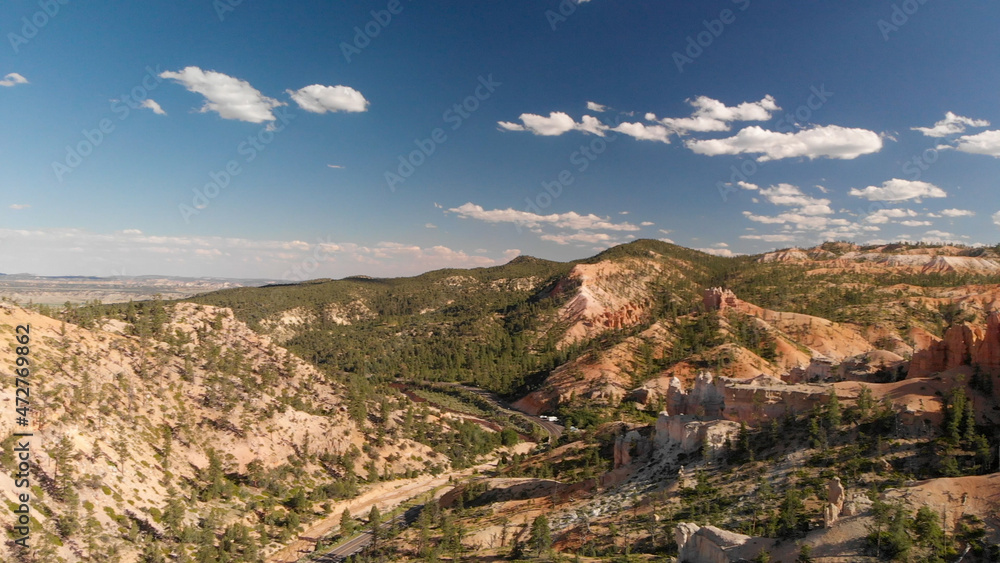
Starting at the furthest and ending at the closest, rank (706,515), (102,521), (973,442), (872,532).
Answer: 1. (102,521)
2. (706,515)
3. (973,442)
4. (872,532)

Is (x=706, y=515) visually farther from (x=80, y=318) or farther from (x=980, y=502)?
(x=80, y=318)

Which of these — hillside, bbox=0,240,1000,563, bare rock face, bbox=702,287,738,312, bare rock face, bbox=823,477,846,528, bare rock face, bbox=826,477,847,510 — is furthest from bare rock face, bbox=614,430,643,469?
bare rock face, bbox=702,287,738,312

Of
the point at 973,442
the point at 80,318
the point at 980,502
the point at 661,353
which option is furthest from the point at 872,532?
the point at 661,353

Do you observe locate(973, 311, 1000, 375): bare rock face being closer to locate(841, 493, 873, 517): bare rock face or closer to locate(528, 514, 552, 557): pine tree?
locate(841, 493, 873, 517): bare rock face

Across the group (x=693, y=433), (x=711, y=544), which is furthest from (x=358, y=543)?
(x=711, y=544)

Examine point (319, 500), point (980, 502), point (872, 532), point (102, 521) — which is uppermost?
point (980, 502)

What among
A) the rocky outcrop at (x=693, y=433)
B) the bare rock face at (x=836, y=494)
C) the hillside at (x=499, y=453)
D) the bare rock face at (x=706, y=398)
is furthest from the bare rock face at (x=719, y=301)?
the bare rock face at (x=836, y=494)

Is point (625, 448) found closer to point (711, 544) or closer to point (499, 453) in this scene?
point (711, 544)
